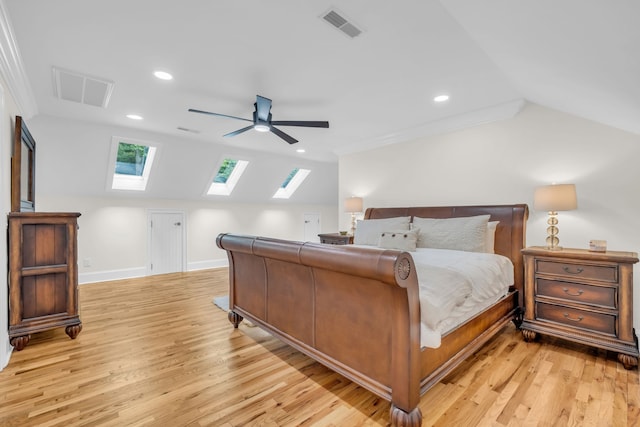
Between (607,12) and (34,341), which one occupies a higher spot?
(607,12)

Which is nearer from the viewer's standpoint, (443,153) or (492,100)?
(492,100)

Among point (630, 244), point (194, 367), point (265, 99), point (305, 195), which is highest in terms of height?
point (265, 99)

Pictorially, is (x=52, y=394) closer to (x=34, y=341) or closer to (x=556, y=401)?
(x=34, y=341)

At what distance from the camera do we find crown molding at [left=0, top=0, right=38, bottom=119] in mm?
1913

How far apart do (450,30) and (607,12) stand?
93 centimetres

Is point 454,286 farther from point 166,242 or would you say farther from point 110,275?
point 110,275

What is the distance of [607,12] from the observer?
1167 mm

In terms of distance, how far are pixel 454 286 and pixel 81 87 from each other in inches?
149

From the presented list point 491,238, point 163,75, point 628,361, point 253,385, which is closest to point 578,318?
point 628,361

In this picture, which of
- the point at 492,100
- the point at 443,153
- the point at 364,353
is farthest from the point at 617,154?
the point at 364,353

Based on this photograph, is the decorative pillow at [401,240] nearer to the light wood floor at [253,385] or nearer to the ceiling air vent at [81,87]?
the light wood floor at [253,385]

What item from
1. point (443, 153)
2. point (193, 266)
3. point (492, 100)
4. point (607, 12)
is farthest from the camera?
point (193, 266)

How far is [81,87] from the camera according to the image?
289cm

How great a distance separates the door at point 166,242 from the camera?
5.54m
